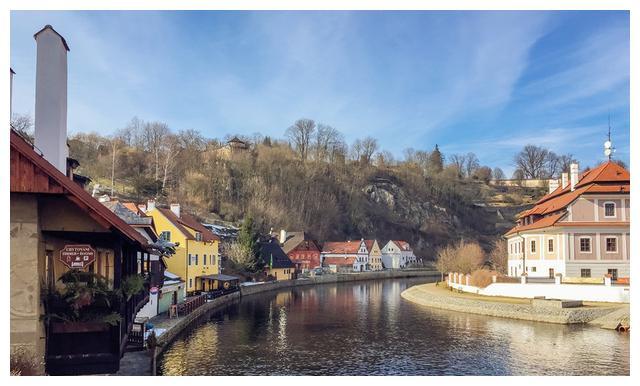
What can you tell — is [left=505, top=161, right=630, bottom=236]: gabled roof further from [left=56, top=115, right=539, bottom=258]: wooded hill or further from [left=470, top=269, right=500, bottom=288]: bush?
[left=56, top=115, right=539, bottom=258]: wooded hill

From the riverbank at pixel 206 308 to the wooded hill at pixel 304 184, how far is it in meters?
18.8

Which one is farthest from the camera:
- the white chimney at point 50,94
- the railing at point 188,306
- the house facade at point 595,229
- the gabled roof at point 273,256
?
the gabled roof at point 273,256

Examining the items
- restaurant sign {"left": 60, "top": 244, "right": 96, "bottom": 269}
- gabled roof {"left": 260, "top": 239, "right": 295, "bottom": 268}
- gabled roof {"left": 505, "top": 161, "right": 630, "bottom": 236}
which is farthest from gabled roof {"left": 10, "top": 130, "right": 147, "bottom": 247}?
gabled roof {"left": 260, "top": 239, "right": 295, "bottom": 268}

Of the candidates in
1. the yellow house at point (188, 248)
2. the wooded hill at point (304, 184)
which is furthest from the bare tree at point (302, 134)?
the yellow house at point (188, 248)

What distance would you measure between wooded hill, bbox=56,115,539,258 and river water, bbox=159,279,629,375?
161ft

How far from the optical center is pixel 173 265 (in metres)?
36.0

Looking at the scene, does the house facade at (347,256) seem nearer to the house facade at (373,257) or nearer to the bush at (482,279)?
the house facade at (373,257)

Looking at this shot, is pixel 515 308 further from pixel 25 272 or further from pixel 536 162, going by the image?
pixel 536 162

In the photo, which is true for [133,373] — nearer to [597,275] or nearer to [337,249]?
[597,275]

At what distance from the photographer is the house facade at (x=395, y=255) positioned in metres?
95.5

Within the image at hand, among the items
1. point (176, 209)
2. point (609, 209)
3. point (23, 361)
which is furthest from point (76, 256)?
point (609, 209)

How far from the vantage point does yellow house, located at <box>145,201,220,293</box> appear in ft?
119

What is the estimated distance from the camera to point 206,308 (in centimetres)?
3394
